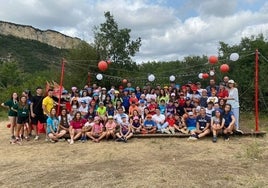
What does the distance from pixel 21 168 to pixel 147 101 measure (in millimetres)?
4948

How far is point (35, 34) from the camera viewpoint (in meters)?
65.6

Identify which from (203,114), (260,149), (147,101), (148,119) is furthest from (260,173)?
(147,101)

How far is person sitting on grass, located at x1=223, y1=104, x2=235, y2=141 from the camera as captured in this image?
8.93 metres

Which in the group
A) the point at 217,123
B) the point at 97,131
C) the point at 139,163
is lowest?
the point at 139,163

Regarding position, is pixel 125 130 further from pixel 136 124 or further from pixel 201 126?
pixel 201 126

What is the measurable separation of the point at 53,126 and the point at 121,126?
1.85 metres

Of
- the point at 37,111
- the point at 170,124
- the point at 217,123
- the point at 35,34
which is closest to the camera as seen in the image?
the point at 217,123

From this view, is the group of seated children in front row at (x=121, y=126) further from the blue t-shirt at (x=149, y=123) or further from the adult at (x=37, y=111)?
the adult at (x=37, y=111)

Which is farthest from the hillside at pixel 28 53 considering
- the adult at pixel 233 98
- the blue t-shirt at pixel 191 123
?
the adult at pixel 233 98

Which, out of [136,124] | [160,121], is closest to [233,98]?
[160,121]

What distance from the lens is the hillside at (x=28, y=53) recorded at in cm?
4591

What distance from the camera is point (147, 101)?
1057cm

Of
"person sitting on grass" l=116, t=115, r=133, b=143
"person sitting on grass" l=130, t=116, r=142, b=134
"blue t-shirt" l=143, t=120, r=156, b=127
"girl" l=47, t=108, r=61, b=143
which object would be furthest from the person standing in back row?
"girl" l=47, t=108, r=61, b=143

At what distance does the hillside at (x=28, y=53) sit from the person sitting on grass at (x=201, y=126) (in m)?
36.1
